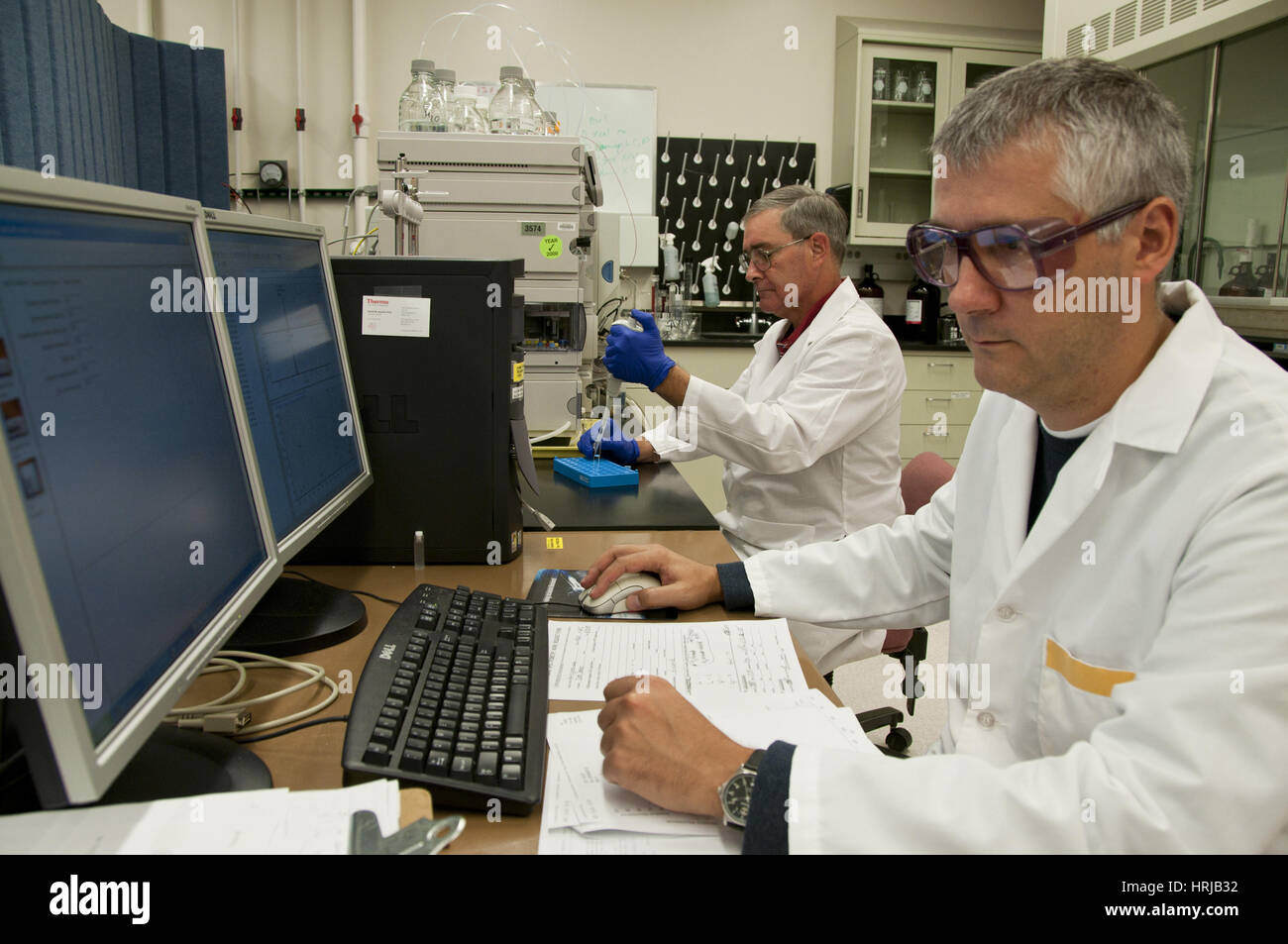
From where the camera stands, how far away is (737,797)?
0.70 metres

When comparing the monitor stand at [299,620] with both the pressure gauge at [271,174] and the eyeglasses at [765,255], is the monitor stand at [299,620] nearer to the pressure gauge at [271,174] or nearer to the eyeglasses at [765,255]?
the eyeglasses at [765,255]

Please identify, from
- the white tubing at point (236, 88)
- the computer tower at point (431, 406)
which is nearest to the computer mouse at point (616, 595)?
the computer tower at point (431, 406)

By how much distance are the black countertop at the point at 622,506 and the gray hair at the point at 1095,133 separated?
0.92m

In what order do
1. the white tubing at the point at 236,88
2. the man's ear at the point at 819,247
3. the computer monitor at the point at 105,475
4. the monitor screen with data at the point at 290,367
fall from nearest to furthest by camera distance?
1. the computer monitor at the point at 105,475
2. the monitor screen with data at the point at 290,367
3. the man's ear at the point at 819,247
4. the white tubing at the point at 236,88

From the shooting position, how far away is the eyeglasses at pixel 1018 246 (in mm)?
833

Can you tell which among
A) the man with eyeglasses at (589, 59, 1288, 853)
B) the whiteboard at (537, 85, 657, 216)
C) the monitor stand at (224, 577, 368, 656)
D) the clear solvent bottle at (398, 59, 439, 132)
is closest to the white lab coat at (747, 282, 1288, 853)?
Result: the man with eyeglasses at (589, 59, 1288, 853)

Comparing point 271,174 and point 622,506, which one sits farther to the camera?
point 271,174

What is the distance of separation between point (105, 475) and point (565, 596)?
Result: 71 centimetres

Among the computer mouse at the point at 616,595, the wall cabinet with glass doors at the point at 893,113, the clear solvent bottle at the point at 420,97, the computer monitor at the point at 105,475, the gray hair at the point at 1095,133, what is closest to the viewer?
the computer monitor at the point at 105,475

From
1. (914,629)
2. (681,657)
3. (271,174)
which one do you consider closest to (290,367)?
(681,657)

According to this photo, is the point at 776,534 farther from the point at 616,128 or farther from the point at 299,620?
the point at 616,128

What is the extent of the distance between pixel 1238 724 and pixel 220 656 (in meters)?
0.93
